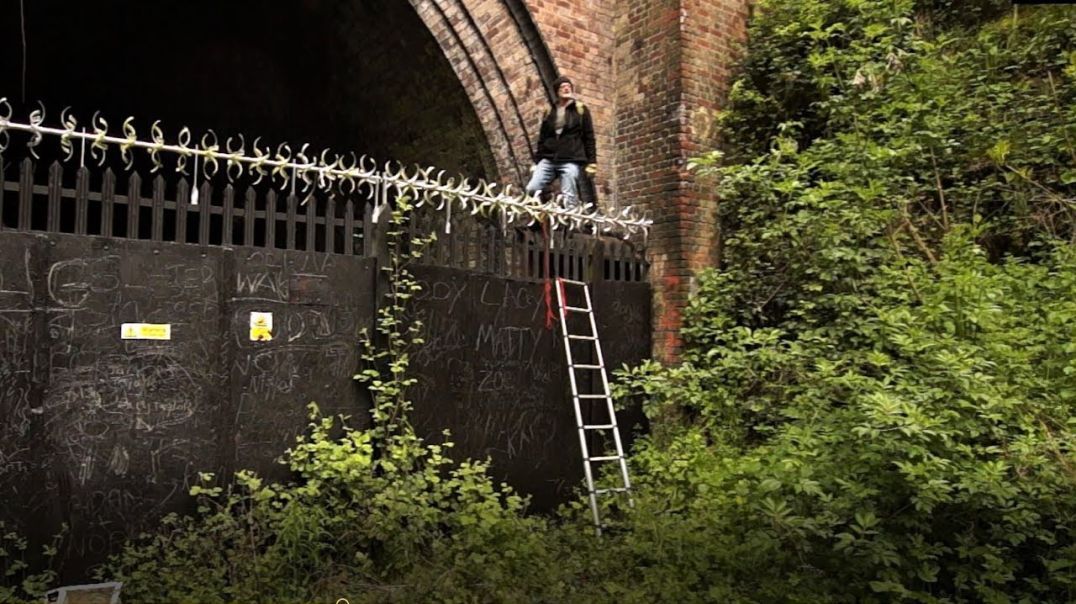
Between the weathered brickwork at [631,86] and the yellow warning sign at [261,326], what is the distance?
4.18 meters

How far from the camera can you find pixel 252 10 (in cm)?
1038

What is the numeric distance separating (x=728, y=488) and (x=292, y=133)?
8.38 m

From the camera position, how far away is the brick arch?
8602 millimetres

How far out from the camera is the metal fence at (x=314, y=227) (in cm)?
452

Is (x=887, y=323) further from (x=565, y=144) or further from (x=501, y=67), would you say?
(x=501, y=67)

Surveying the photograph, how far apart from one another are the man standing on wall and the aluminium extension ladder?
1.58 metres

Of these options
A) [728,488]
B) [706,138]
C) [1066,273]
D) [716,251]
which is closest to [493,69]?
[706,138]

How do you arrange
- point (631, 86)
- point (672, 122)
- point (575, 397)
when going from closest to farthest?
1. point (575, 397)
2. point (672, 122)
3. point (631, 86)

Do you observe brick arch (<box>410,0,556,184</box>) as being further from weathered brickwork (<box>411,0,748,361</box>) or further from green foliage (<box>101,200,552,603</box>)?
green foliage (<box>101,200,552,603</box>)

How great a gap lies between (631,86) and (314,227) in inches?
195

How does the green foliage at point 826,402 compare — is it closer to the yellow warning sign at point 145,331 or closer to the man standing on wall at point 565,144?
the yellow warning sign at point 145,331

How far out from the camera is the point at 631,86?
907 cm

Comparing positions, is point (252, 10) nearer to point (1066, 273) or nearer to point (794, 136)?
point (794, 136)

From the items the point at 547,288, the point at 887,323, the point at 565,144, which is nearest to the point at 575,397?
the point at 547,288
